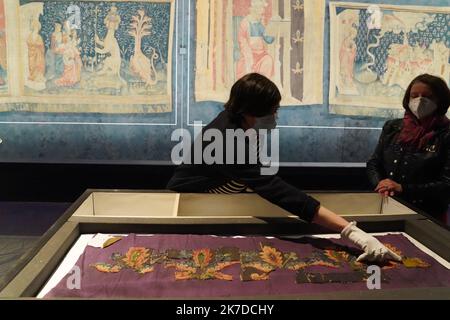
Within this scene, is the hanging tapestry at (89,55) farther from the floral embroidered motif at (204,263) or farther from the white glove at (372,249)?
the white glove at (372,249)

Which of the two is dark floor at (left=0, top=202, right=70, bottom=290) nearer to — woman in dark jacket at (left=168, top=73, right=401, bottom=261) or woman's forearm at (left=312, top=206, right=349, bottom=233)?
woman in dark jacket at (left=168, top=73, right=401, bottom=261)

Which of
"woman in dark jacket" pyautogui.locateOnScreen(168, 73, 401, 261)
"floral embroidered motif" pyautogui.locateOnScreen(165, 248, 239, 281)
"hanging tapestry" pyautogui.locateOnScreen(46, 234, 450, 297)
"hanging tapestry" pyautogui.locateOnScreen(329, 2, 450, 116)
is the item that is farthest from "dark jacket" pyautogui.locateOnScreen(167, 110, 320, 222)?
"hanging tapestry" pyautogui.locateOnScreen(329, 2, 450, 116)

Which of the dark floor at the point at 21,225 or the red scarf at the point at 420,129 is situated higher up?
the red scarf at the point at 420,129

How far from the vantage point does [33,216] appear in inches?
156

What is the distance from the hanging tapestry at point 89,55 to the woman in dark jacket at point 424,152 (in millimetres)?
2287

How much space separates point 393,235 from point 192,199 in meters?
0.91

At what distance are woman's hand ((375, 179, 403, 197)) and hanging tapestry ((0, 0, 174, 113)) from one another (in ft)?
7.51

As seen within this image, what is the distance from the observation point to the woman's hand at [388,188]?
2229 mm

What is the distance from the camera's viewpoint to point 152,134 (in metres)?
4.10

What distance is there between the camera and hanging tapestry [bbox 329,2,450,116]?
3.96 m

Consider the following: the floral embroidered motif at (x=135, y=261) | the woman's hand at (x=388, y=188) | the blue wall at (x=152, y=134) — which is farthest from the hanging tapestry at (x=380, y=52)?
the floral embroidered motif at (x=135, y=261)

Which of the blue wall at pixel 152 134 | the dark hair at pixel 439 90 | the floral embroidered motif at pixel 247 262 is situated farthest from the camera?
the blue wall at pixel 152 134

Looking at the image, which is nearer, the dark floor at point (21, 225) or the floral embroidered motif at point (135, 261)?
the floral embroidered motif at point (135, 261)

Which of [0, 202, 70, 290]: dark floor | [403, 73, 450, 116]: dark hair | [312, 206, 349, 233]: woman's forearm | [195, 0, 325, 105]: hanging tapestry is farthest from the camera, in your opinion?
[195, 0, 325, 105]: hanging tapestry
